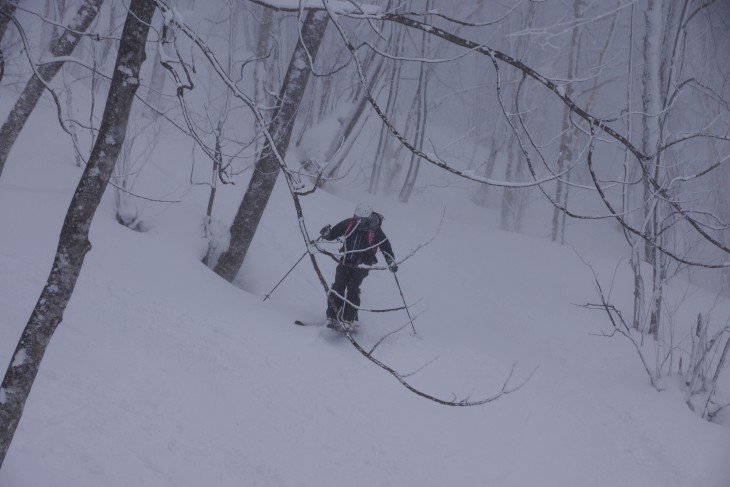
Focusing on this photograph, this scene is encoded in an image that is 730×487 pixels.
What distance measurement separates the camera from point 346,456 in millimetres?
3965

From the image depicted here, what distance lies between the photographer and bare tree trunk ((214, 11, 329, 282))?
19.6 ft

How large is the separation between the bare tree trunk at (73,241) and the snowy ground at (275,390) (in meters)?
0.85

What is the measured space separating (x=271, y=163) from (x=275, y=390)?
2.75 m

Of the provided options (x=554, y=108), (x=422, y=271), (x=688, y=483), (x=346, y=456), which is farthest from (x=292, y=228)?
(x=554, y=108)

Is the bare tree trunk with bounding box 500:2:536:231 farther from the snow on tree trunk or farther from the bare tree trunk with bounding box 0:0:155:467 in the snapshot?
the bare tree trunk with bounding box 0:0:155:467

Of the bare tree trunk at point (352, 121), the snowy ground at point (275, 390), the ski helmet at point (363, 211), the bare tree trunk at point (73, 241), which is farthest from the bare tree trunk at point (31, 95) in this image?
the bare tree trunk at point (352, 121)

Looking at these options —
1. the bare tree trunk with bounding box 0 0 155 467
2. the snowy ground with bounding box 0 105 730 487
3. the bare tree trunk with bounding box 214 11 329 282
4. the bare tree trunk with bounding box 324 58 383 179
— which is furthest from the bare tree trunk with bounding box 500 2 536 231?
the bare tree trunk with bounding box 0 0 155 467

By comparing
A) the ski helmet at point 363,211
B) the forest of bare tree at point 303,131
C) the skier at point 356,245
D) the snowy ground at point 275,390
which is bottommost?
the snowy ground at point 275,390

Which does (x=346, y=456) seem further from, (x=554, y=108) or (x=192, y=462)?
(x=554, y=108)

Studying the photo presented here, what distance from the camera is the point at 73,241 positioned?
2.02 m

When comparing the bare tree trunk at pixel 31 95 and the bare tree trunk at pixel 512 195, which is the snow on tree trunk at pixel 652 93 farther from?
the bare tree trunk at pixel 512 195

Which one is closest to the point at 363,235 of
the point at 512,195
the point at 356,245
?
the point at 356,245

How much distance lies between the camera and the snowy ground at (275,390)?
3.32m

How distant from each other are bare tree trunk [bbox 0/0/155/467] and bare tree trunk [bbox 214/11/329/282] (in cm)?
370
